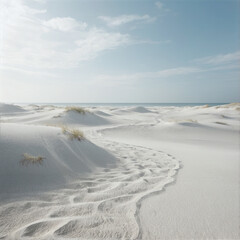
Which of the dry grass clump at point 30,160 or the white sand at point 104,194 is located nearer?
the white sand at point 104,194

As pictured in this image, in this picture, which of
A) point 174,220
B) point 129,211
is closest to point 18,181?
point 129,211

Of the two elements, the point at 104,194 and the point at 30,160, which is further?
the point at 30,160

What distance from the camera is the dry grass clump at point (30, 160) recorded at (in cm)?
271

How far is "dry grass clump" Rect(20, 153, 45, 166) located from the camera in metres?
2.71

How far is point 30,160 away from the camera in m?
2.77

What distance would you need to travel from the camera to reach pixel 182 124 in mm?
10055

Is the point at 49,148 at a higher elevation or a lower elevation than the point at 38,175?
higher

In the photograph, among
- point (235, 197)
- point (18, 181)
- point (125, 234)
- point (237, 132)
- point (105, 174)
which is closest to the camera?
Result: point (125, 234)

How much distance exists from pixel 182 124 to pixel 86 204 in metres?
8.75

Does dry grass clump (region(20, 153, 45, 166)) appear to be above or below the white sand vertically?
above

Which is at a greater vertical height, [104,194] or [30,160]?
[30,160]

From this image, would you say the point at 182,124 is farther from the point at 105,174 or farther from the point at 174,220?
the point at 174,220

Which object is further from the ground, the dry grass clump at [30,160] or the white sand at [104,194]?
the dry grass clump at [30,160]

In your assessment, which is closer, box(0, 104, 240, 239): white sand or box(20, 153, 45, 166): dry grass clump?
box(0, 104, 240, 239): white sand
